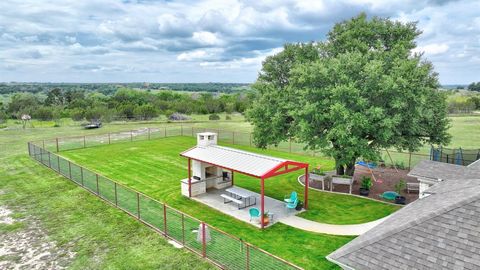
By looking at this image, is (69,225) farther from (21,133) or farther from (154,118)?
(154,118)

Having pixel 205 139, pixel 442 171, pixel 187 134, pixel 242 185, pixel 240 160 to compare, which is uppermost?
pixel 205 139

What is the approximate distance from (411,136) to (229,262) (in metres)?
13.6

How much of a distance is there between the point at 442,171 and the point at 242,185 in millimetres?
10386

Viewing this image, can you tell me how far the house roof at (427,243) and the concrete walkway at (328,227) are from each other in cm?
546

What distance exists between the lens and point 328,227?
46.2ft

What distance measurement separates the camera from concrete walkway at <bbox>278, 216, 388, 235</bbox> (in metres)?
13.6

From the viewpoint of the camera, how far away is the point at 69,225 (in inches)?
569

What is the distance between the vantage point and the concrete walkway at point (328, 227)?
13633mm

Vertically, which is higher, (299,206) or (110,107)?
(110,107)

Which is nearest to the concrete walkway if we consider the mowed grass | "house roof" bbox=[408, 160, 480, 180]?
the mowed grass

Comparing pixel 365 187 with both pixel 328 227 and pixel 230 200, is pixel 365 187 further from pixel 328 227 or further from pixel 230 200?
pixel 230 200

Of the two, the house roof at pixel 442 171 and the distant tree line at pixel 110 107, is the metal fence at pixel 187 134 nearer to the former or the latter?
the house roof at pixel 442 171

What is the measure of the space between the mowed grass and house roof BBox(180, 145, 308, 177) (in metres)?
2.26

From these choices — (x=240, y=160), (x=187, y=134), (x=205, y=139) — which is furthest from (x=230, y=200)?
(x=187, y=134)
